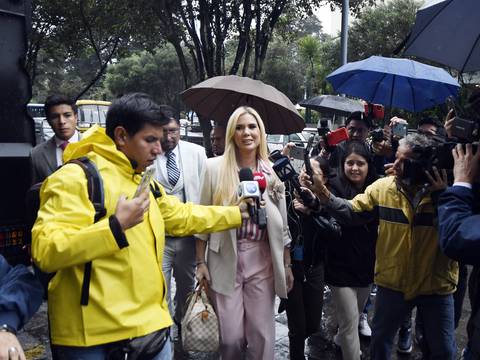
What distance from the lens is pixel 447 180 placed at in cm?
292

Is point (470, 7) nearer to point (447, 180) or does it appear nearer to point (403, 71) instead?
point (447, 180)

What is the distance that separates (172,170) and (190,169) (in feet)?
0.54

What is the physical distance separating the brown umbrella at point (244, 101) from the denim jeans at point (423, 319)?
5.55 feet

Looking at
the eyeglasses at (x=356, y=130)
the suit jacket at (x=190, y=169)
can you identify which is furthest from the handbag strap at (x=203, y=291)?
the eyeglasses at (x=356, y=130)

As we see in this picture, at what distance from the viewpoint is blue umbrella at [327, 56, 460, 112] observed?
17.0ft

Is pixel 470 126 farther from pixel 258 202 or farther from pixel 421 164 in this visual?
pixel 258 202

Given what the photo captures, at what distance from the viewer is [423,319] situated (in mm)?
3104

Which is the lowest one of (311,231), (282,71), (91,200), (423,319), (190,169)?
(423,319)

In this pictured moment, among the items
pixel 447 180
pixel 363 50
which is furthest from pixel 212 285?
pixel 363 50

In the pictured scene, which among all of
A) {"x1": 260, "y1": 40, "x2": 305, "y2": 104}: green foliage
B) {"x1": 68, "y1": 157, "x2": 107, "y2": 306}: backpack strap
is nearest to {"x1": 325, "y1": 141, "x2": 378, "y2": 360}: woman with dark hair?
{"x1": 68, "y1": 157, "x2": 107, "y2": 306}: backpack strap

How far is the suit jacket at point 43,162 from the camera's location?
406 cm

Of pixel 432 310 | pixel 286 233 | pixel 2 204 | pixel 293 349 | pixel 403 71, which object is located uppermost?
pixel 403 71

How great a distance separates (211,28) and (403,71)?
28.2 ft

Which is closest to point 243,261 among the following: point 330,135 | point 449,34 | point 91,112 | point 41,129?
point 330,135
